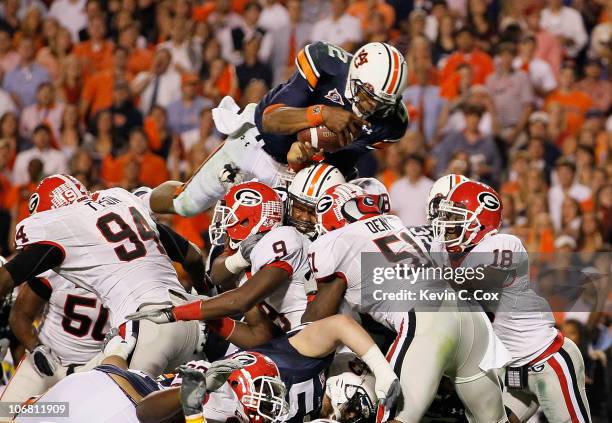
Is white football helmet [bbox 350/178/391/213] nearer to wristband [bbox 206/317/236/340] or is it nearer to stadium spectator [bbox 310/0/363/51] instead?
wristband [bbox 206/317/236/340]

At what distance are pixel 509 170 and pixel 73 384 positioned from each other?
729 centimetres

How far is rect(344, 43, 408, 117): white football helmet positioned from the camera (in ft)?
26.0

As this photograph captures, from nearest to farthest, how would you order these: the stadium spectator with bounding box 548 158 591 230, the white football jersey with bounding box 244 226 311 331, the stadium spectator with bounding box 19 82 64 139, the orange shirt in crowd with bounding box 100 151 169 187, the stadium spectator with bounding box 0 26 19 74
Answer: the white football jersey with bounding box 244 226 311 331 → the stadium spectator with bounding box 548 158 591 230 → the orange shirt in crowd with bounding box 100 151 169 187 → the stadium spectator with bounding box 19 82 64 139 → the stadium spectator with bounding box 0 26 19 74

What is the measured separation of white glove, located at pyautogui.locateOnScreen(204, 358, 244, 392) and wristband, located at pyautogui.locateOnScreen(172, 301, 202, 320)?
835mm

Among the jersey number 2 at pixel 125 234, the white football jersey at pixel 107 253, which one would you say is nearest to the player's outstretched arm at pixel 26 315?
the white football jersey at pixel 107 253

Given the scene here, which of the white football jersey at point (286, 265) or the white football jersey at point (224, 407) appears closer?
the white football jersey at point (224, 407)

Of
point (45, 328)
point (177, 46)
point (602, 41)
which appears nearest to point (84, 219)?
point (45, 328)

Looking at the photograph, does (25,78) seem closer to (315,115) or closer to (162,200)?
(162,200)

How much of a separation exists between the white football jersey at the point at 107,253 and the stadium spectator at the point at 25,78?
690 centimetres

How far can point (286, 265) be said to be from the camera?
7.52 meters

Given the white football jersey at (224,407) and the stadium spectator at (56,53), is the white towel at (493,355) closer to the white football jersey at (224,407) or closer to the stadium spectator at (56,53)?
the white football jersey at (224,407)

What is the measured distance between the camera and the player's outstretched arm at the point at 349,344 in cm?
660

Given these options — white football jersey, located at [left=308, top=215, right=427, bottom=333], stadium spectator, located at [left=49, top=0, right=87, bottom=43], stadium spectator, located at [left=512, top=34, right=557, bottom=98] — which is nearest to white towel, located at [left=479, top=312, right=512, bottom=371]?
white football jersey, located at [left=308, top=215, right=427, bottom=333]

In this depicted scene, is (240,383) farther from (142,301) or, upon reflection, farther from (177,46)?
(177,46)
